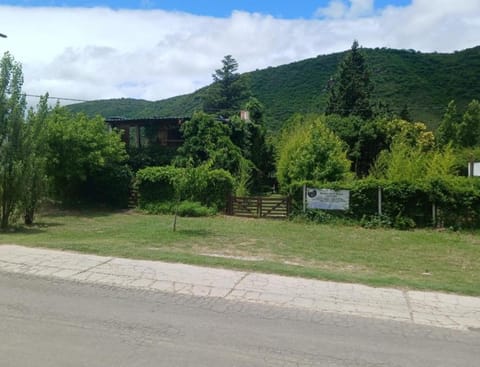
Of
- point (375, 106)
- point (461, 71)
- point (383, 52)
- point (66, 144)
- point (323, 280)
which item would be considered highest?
point (383, 52)

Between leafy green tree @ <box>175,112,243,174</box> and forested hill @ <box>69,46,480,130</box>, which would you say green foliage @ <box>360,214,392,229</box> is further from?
forested hill @ <box>69,46,480,130</box>

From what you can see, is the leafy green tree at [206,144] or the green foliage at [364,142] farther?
the green foliage at [364,142]

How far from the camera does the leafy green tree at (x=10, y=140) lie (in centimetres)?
1633

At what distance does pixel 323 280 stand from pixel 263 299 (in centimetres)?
181

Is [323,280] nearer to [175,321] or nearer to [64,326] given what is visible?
[175,321]

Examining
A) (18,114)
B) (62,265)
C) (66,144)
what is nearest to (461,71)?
(66,144)

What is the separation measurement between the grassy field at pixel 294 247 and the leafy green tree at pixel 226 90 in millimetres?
50903

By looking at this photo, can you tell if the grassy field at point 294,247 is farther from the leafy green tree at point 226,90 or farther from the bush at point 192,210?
the leafy green tree at point 226,90

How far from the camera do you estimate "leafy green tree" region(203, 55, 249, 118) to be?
235 ft

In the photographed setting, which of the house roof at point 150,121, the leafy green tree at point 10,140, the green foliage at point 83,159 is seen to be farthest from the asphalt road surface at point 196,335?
the house roof at point 150,121

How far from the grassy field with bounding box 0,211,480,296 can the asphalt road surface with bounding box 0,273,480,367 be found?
8.58 feet

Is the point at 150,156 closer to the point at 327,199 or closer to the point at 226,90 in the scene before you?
the point at 327,199

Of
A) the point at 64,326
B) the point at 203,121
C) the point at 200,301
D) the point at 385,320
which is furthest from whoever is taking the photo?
the point at 203,121

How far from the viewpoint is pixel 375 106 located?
59.2 metres
